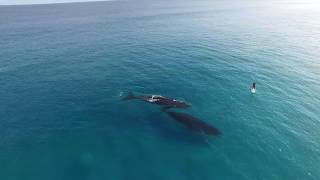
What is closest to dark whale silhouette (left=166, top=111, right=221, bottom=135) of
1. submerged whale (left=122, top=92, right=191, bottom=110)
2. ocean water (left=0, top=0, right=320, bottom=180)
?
ocean water (left=0, top=0, right=320, bottom=180)

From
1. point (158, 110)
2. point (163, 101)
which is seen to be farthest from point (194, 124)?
point (163, 101)

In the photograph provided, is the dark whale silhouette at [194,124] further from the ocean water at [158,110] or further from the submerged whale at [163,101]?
the submerged whale at [163,101]

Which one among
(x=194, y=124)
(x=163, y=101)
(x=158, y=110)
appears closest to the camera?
(x=194, y=124)

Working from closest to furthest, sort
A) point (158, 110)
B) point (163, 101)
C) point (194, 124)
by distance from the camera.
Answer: point (194, 124) → point (158, 110) → point (163, 101)

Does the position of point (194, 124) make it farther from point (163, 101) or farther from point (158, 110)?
point (163, 101)

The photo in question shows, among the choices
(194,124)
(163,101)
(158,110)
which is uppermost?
(163,101)

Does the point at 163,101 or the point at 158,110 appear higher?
the point at 163,101

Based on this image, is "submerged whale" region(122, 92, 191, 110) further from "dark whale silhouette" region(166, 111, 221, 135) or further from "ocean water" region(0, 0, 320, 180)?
"dark whale silhouette" region(166, 111, 221, 135)

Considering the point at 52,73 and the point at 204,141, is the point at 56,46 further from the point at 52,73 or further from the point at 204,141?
the point at 204,141
